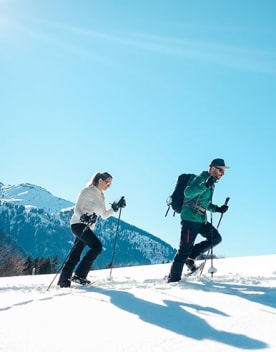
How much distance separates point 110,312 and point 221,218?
5.22 meters

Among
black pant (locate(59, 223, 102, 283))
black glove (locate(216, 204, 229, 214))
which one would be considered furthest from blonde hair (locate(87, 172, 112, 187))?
black glove (locate(216, 204, 229, 214))

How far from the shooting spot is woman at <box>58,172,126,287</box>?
7.21m

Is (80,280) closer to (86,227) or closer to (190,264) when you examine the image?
(86,227)

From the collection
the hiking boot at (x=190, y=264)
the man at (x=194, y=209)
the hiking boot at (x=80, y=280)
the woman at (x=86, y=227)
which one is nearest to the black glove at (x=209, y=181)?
the man at (x=194, y=209)

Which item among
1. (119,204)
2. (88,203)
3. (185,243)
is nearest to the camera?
(185,243)

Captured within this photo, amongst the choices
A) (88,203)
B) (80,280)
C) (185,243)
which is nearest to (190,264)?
(185,243)

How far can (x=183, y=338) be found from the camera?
3164 millimetres

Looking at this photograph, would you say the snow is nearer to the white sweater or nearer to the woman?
the woman

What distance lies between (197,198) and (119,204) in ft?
5.82

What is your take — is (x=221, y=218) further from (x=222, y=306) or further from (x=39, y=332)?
(x=39, y=332)

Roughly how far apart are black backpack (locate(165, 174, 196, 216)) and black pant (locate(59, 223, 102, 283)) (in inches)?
64.3

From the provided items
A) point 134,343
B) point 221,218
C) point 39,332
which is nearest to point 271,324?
point 134,343

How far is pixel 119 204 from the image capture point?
8.11 m

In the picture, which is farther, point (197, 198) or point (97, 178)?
point (97, 178)
